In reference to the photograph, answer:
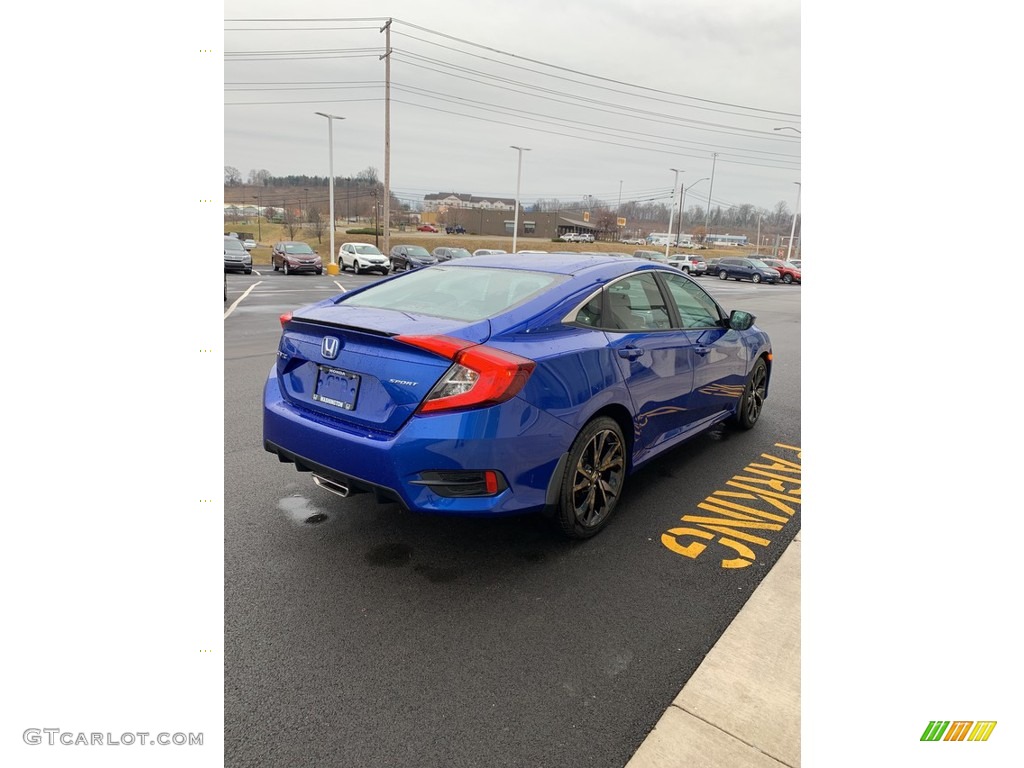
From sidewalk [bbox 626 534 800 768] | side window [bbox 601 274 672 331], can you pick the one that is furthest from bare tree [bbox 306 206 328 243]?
sidewalk [bbox 626 534 800 768]

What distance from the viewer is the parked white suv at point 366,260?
32.7 m

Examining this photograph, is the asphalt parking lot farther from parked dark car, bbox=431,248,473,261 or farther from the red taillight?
parked dark car, bbox=431,248,473,261

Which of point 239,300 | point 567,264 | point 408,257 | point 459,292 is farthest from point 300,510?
point 408,257

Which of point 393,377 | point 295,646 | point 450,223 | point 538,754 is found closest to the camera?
A: point 538,754

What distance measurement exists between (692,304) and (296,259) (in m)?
29.1

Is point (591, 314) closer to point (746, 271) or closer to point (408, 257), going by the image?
point (408, 257)

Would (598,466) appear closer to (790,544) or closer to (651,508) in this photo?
(651,508)

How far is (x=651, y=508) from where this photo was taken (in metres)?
3.98

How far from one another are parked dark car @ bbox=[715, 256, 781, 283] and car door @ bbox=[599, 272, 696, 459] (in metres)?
38.1

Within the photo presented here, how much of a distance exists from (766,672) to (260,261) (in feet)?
155

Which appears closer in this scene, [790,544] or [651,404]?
[790,544]

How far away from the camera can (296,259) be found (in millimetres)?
30688

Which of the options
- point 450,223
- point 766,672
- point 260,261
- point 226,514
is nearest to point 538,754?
point 766,672

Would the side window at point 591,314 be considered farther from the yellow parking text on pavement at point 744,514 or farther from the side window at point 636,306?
the yellow parking text on pavement at point 744,514
